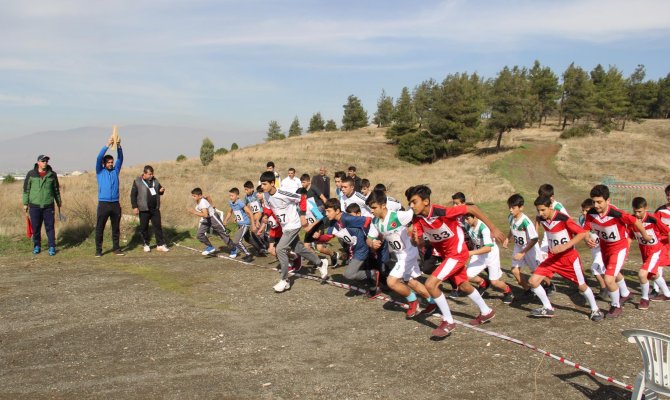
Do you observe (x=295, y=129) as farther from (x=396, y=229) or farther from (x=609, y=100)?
(x=396, y=229)

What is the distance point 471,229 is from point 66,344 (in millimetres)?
6643

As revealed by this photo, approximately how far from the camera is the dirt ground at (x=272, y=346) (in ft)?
16.9

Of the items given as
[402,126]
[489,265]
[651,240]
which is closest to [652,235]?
[651,240]

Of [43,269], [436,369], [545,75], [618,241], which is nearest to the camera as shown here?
[436,369]

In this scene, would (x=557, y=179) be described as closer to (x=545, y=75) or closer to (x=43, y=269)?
(x=43, y=269)

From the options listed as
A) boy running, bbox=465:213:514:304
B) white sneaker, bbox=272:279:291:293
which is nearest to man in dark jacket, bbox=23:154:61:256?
white sneaker, bbox=272:279:291:293

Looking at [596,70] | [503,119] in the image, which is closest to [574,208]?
[503,119]

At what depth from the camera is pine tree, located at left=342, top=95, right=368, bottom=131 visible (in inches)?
3831

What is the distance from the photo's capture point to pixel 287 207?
923 centimetres

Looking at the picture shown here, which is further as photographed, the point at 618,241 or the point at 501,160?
the point at 501,160

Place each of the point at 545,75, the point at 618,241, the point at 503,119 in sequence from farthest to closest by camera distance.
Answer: the point at 545,75
the point at 503,119
the point at 618,241

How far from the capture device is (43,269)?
1064cm

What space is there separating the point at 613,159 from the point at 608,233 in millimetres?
→ 46764

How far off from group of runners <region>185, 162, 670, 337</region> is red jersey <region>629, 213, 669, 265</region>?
0.02m
